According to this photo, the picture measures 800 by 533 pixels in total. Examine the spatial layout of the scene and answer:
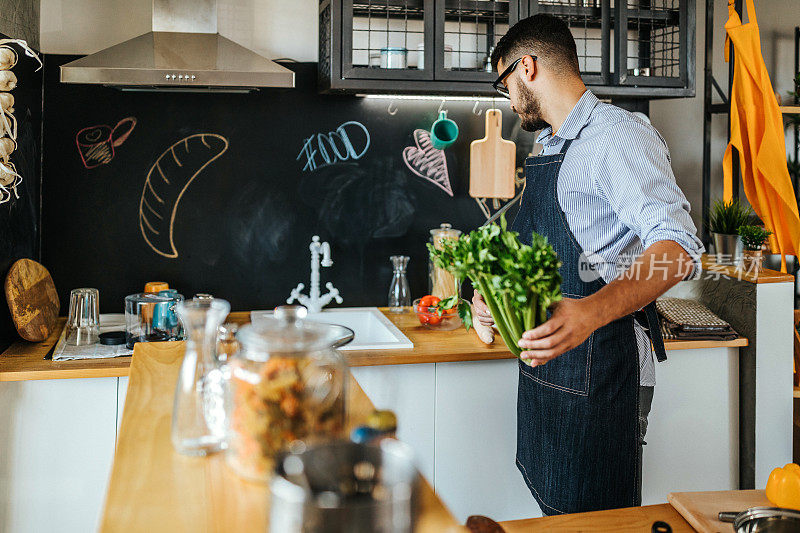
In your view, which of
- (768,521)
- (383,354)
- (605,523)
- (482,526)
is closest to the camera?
(482,526)

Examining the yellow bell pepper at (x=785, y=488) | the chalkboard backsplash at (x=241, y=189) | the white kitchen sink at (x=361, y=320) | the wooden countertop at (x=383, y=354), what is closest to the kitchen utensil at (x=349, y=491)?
the yellow bell pepper at (x=785, y=488)

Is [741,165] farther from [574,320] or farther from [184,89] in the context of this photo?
[184,89]

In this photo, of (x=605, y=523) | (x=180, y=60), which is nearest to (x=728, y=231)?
(x=605, y=523)

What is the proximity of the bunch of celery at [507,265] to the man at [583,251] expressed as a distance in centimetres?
52

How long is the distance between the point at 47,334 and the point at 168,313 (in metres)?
0.44

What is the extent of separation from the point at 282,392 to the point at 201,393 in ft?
0.84

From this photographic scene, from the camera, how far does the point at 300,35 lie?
3.09m

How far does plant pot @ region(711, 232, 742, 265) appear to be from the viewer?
10.2 ft

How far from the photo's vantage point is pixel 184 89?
2877 millimetres

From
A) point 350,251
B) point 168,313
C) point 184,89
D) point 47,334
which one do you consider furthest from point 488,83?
point 47,334

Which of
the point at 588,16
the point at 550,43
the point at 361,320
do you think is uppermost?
the point at 588,16

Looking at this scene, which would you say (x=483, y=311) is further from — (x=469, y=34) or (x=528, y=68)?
(x=469, y=34)

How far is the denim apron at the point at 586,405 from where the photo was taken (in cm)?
207

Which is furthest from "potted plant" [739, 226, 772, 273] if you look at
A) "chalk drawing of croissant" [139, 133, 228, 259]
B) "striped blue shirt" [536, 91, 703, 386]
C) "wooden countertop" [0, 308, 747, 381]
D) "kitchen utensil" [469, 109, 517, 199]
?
"chalk drawing of croissant" [139, 133, 228, 259]
